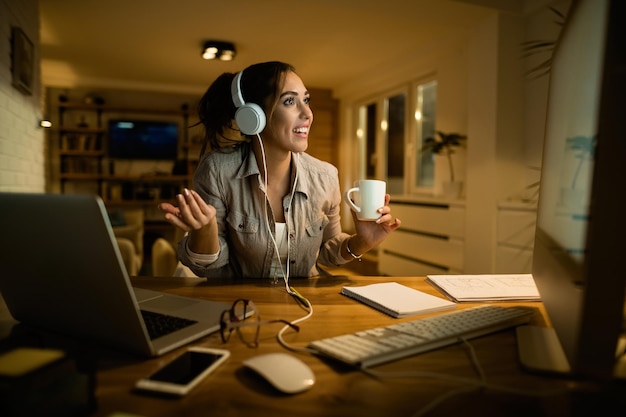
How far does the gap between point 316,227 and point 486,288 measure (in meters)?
0.61

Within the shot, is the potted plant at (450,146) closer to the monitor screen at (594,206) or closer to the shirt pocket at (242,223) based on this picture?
the shirt pocket at (242,223)

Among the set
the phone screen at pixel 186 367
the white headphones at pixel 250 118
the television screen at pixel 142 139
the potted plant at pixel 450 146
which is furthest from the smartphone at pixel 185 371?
the television screen at pixel 142 139

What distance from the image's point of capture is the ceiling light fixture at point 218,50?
4488 millimetres

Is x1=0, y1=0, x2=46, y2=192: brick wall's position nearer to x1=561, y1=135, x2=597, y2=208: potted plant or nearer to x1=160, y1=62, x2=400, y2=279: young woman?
x1=160, y1=62, x2=400, y2=279: young woman

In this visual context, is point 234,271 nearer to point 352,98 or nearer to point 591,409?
point 591,409

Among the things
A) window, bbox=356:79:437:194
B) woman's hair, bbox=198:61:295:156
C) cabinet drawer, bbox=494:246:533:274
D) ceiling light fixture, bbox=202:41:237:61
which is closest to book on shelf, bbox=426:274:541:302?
woman's hair, bbox=198:61:295:156

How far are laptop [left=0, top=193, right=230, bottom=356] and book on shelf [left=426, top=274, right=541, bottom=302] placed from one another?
22.7 inches

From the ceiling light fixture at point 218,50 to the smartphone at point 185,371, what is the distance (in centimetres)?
435

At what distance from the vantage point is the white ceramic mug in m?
1.14

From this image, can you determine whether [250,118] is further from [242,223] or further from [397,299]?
[397,299]

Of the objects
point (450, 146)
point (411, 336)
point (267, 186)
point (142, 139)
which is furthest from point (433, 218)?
point (142, 139)

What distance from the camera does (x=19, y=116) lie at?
9.16ft

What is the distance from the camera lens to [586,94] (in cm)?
52

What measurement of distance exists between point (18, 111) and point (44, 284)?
8.72 ft
